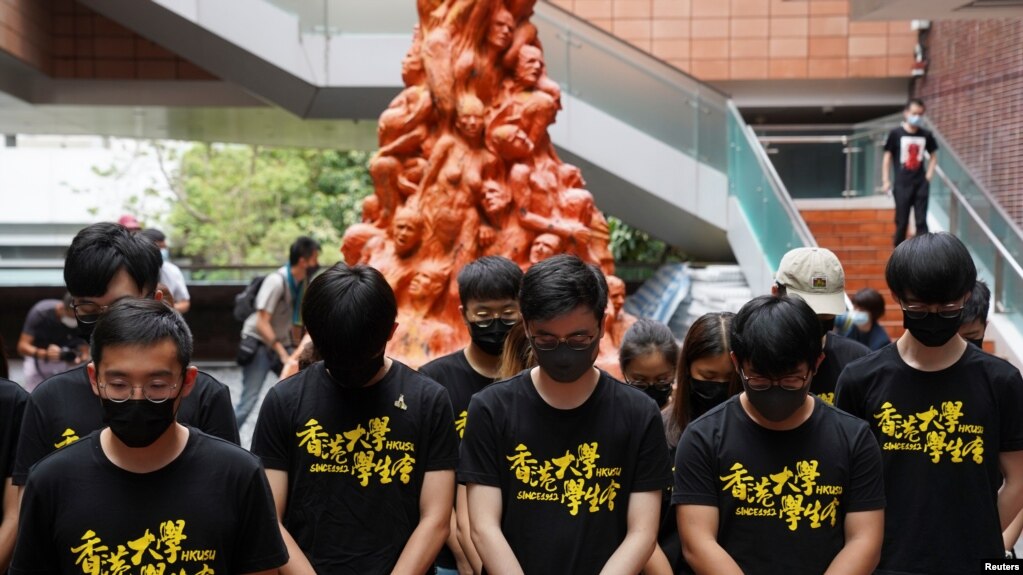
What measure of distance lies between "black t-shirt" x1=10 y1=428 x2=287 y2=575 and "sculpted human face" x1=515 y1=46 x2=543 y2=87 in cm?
626

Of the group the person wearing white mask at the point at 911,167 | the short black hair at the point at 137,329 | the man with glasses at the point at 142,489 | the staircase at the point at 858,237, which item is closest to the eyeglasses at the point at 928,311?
the man with glasses at the point at 142,489

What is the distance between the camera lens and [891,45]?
16.2 meters

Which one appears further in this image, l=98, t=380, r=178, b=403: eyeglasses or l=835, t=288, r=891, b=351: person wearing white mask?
l=835, t=288, r=891, b=351: person wearing white mask

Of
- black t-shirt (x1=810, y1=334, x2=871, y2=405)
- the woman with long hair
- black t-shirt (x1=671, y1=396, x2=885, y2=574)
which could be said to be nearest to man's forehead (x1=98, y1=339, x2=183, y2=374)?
black t-shirt (x1=671, y1=396, x2=885, y2=574)

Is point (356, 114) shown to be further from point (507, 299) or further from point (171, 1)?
point (507, 299)

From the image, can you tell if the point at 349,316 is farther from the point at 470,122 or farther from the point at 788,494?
the point at 470,122

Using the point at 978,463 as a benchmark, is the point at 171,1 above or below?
above

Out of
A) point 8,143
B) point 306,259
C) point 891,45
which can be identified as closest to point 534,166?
point 306,259

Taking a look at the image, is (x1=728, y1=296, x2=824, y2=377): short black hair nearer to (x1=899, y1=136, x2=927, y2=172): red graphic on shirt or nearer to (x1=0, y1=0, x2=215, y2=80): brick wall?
(x1=899, y1=136, x2=927, y2=172): red graphic on shirt

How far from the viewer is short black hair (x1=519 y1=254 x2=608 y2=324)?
10.5 feet

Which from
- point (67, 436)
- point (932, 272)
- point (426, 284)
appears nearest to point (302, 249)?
point (426, 284)

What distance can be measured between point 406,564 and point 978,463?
1.76 metres

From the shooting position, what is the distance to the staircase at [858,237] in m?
12.9

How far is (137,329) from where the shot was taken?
2713 mm
